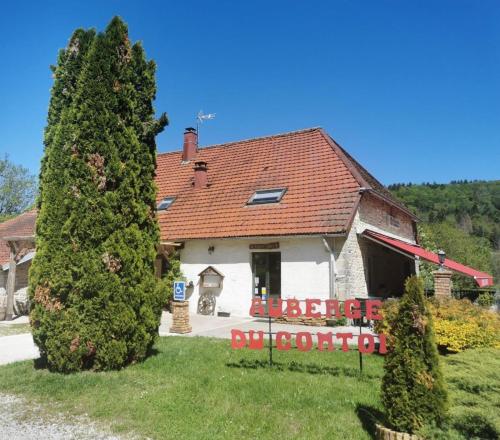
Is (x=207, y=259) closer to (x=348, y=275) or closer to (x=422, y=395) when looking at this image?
(x=348, y=275)

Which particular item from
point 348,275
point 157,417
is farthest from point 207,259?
point 157,417

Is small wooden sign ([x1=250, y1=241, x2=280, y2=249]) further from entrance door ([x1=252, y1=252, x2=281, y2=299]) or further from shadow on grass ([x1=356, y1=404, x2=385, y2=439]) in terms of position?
shadow on grass ([x1=356, y1=404, x2=385, y2=439])

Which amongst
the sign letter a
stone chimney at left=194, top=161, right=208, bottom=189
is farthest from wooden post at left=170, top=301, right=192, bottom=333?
stone chimney at left=194, top=161, right=208, bottom=189

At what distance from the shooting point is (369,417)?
5004 millimetres

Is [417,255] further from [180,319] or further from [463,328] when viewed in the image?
[180,319]

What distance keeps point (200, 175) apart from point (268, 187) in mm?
4106

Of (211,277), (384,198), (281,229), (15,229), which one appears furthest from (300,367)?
(15,229)

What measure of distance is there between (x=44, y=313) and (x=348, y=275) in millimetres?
9401

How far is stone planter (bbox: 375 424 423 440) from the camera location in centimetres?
400

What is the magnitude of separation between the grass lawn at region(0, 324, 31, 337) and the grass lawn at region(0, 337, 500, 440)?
491 cm

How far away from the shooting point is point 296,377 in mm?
6625

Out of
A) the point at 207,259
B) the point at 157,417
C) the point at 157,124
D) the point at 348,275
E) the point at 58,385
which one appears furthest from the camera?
the point at 207,259

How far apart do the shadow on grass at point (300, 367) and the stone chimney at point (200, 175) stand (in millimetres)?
12188

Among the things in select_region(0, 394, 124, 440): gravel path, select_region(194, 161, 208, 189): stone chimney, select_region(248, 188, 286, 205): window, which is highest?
select_region(194, 161, 208, 189): stone chimney
